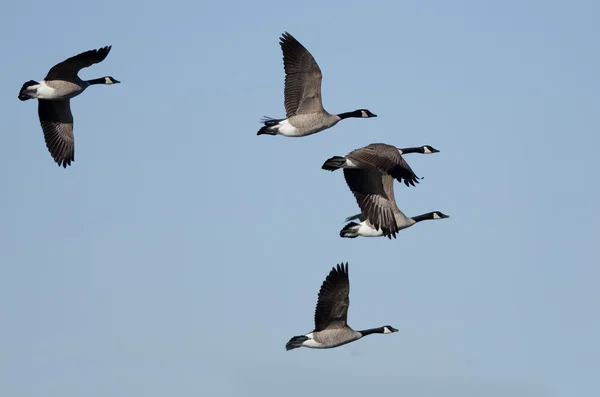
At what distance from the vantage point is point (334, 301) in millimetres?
25625

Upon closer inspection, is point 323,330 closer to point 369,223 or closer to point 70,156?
point 369,223

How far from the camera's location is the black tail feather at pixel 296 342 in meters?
25.7

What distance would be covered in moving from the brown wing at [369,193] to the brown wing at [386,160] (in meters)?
0.85

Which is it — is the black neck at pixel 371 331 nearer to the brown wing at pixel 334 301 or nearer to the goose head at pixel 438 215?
the brown wing at pixel 334 301

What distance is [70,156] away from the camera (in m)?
27.5

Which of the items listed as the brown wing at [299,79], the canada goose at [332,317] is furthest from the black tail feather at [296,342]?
the brown wing at [299,79]

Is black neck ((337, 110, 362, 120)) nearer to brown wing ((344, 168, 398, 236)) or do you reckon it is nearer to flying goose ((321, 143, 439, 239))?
flying goose ((321, 143, 439, 239))

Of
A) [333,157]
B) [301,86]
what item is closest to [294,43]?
[301,86]

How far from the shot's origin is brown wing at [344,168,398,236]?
25.7m

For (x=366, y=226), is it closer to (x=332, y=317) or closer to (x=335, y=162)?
(x=332, y=317)

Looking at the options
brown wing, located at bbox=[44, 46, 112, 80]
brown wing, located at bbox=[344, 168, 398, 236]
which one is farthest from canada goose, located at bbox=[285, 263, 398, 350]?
brown wing, located at bbox=[44, 46, 112, 80]

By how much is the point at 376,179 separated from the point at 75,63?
611cm

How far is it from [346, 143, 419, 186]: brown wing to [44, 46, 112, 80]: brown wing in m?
5.04

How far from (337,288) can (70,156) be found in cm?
629
